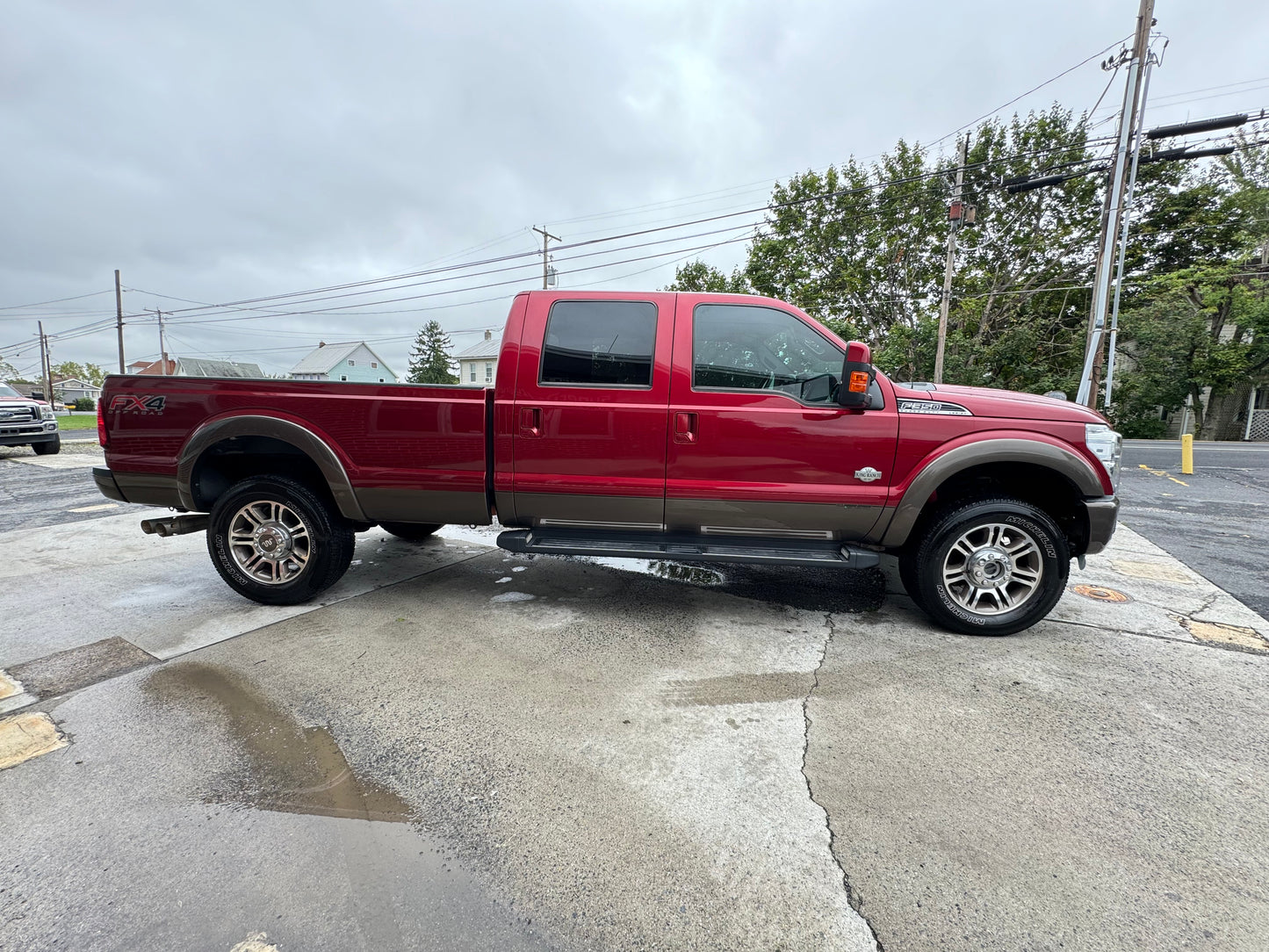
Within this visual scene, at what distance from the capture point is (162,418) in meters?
3.56

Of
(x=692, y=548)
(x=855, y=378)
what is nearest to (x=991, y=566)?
(x=855, y=378)

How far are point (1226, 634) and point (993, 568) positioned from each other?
1.57m

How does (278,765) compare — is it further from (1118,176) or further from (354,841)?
(1118,176)

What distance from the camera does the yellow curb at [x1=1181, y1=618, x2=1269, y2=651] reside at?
3.28 metres

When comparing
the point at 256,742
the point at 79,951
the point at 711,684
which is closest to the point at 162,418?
the point at 256,742

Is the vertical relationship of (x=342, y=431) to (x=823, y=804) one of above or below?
above

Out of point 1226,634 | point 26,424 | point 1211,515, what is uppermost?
point 26,424

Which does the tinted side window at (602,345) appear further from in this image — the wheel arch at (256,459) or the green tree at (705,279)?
the green tree at (705,279)

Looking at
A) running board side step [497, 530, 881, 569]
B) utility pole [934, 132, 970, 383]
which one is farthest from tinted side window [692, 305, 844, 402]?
utility pole [934, 132, 970, 383]

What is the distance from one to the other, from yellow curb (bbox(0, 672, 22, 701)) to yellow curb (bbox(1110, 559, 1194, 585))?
727 cm

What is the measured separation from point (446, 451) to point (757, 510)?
6.47ft

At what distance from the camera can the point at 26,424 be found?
11.2 m

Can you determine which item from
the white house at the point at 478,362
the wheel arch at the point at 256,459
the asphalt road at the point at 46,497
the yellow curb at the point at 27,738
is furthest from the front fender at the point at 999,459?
the white house at the point at 478,362

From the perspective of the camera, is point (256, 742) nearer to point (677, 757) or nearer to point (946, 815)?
point (677, 757)
